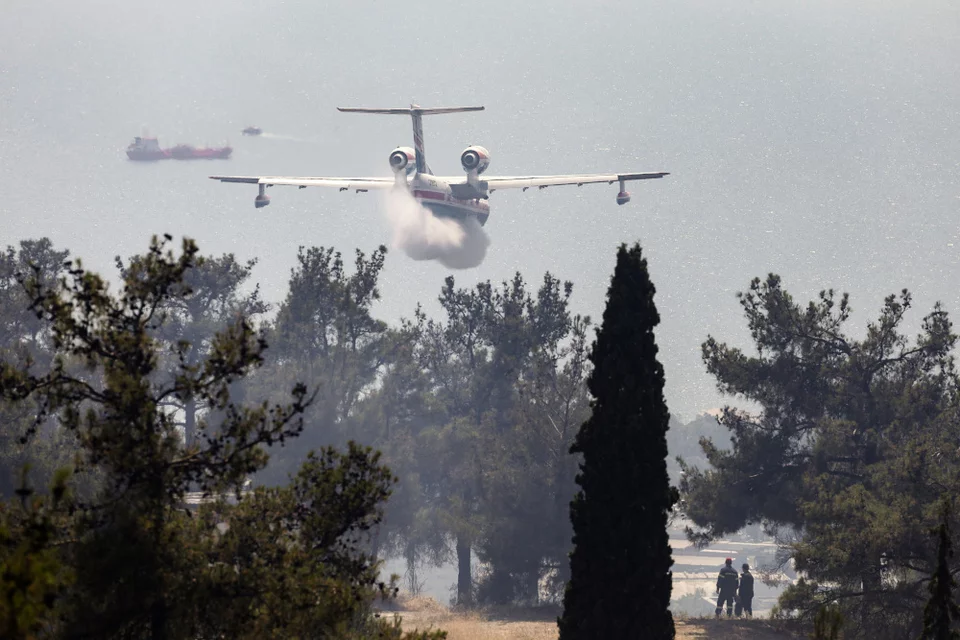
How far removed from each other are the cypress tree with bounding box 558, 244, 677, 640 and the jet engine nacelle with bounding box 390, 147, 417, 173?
64825 mm

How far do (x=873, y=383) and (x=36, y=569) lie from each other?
4611 centimetres

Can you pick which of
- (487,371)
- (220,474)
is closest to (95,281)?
(220,474)

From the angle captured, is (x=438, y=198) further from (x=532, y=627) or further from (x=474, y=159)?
(x=532, y=627)

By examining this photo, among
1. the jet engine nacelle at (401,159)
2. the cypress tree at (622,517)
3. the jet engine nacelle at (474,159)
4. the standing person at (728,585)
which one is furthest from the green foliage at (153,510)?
the jet engine nacelle at (474,159)

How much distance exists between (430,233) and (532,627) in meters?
60.0

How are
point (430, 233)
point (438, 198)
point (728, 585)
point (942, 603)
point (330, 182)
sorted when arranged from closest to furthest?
point (942, 603)
point (728, 585)
point (438, 198)
point (430, 233)
point (330, 182)

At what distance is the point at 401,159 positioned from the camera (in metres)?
91.4

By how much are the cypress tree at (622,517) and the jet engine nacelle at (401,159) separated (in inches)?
2552

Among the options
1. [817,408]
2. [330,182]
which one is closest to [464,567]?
[817,408]

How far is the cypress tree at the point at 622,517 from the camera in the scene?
86.7 feet

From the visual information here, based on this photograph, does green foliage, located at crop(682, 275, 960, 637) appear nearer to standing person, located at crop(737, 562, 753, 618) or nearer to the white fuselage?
standing person, located at crop(737, 562, 753, 618)

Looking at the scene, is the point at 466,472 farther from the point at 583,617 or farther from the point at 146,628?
the point at 146,628

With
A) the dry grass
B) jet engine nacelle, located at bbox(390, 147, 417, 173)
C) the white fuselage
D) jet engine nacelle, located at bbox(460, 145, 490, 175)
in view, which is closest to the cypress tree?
the dry grass

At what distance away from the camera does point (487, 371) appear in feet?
Answer: 272
